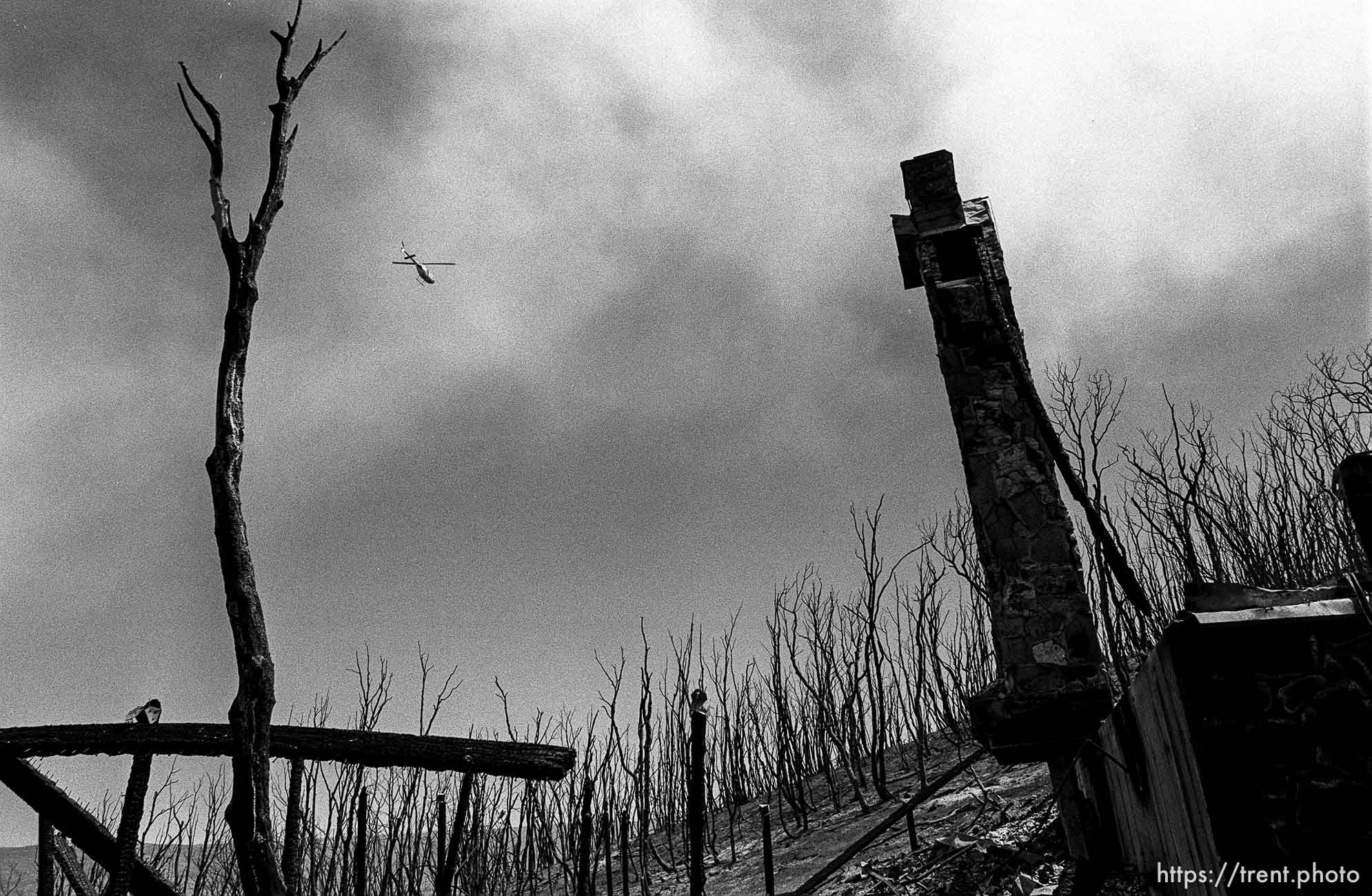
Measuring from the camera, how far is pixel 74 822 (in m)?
1.68

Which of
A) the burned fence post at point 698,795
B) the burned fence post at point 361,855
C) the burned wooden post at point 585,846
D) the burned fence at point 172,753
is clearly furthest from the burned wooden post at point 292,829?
the burned wooden post at point 585,846

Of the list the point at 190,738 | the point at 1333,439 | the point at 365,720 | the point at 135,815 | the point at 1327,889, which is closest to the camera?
the point at 135,815

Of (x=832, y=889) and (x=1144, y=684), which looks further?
(x=832, y=889)

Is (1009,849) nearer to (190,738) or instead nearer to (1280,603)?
(1280,603)

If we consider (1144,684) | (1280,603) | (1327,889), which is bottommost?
(1327,889)

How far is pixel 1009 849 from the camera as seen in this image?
4.21 metres

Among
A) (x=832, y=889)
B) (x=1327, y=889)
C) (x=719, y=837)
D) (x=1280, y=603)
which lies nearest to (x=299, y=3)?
(x=1280, y=603)

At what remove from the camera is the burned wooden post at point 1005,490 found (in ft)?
13.7

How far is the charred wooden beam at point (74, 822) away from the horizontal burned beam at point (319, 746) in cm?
5

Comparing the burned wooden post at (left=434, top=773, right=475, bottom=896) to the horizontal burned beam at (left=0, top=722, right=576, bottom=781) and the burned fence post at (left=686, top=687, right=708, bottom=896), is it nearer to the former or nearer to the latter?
the horizontal burned beam at (left=0, top=722, right=576, bottom=781)

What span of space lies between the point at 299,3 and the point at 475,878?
7.73 meters

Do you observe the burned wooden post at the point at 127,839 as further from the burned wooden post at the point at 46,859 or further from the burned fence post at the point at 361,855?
the burned fence post at the point at 361,855

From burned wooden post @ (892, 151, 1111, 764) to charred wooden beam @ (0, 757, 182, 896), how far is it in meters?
3.43

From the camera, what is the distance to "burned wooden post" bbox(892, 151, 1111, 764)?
4188mm
